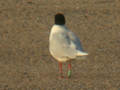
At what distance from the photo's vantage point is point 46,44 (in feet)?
45.6

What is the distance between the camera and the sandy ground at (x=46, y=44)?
1071 centimetres

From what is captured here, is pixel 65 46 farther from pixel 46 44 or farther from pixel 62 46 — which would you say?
pixel 46 44

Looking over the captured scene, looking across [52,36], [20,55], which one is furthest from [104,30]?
[52,36]

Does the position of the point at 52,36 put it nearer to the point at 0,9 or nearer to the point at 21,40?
the point at 21,40

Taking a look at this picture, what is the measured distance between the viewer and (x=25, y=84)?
10.5 meters

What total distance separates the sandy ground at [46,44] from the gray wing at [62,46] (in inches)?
18.3

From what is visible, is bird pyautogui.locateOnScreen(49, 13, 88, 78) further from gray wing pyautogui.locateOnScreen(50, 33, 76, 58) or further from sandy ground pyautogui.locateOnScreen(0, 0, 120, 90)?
sandy ground pyautogui.locateOnScreen(0, 0, 120, 90)

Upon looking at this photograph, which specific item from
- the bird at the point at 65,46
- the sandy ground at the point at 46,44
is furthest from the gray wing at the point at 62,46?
the sandy ground at the point at 46,44

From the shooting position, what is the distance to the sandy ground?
1071cm

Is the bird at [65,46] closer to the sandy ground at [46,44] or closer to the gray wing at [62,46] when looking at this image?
the gray wing at [62,46]

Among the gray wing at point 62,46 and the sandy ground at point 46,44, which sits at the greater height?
the gray wing at point 62,46

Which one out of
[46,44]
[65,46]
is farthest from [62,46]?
[46,44]

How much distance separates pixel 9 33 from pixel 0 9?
9.63ft

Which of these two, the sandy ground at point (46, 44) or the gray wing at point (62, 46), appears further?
the sandy ground at point (46, 44)
